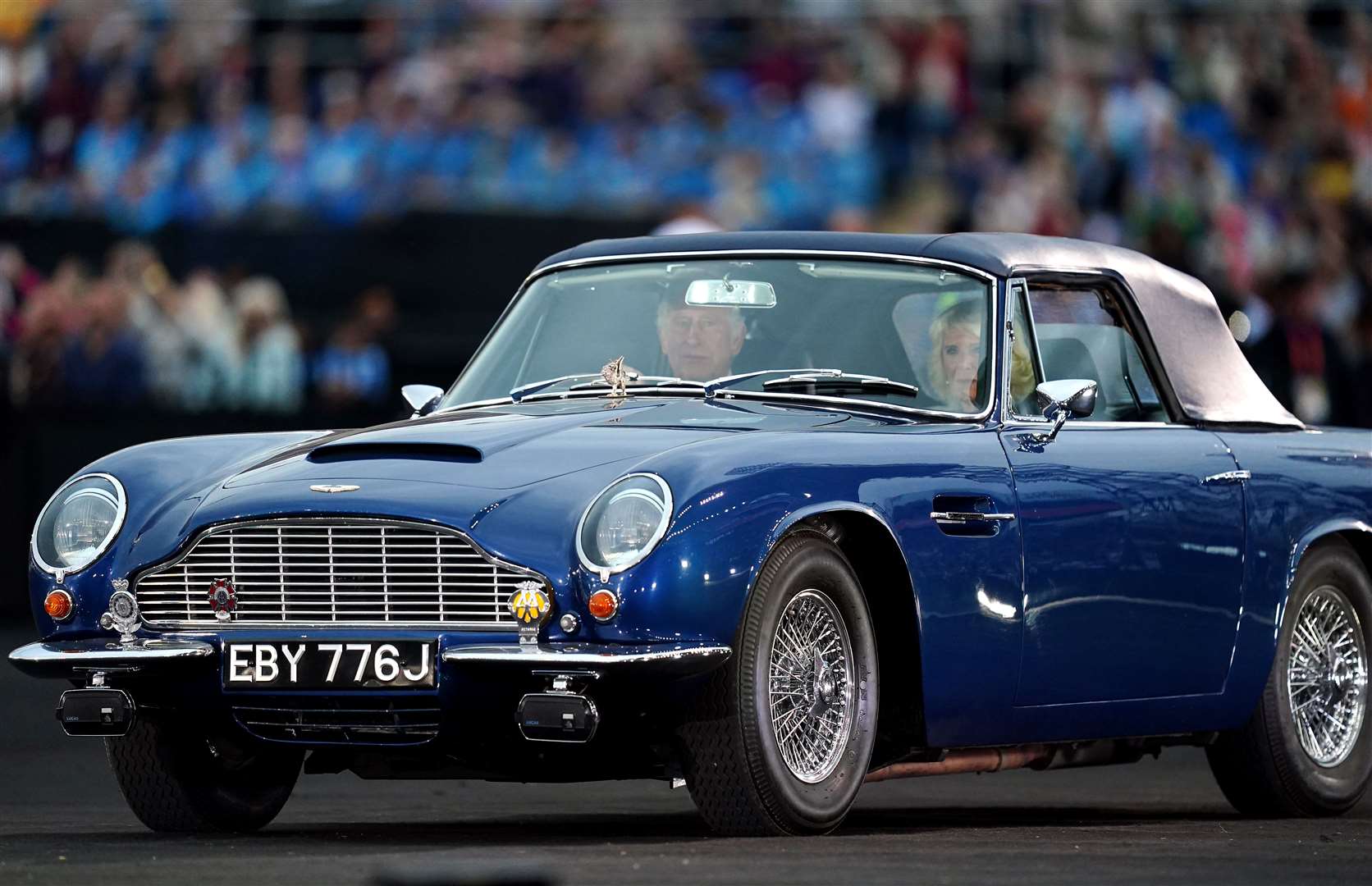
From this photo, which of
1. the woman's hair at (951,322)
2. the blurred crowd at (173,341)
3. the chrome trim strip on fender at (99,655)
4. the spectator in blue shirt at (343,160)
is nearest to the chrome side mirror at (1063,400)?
the woman's hair at (951,322)

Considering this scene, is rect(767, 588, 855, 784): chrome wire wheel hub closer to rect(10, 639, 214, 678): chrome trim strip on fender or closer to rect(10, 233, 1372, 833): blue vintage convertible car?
rect(10, 233, 1372, 833): blue vintage convertible car

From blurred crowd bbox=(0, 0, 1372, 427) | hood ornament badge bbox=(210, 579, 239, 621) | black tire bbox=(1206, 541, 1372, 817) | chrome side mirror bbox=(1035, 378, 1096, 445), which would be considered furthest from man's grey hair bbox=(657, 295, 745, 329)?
blurred crowd bbox=(0, 0, 1372, 427)

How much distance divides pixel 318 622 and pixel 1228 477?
3.06 m

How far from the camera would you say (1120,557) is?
23.9 ft

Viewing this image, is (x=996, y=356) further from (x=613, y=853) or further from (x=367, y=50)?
(x=367, y=50)

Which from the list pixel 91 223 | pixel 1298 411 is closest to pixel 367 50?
pixel 91 223

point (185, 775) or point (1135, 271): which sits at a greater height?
point (1135, 271)

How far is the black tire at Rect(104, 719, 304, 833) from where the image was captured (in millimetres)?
6820

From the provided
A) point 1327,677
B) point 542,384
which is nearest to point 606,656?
point 542,384

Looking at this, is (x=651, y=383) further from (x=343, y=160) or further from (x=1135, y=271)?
(x=343, y=160)

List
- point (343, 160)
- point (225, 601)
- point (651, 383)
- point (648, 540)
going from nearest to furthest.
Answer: point (648, 540) < point (225, 601) < point (651, 383) < point (343, 160)

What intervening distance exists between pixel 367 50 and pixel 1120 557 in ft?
36.2

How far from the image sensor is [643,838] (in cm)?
659

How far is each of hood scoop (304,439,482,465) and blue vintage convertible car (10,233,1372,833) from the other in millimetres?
11
